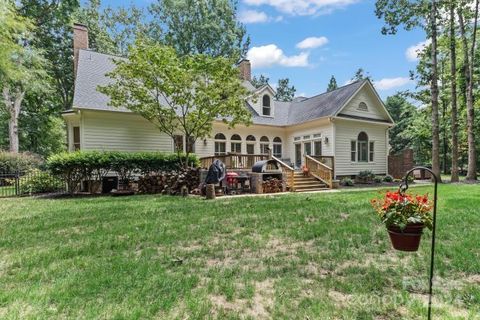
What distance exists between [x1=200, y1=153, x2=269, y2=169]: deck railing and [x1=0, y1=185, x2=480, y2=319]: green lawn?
6.73m

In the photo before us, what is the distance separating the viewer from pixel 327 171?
13.6 meters

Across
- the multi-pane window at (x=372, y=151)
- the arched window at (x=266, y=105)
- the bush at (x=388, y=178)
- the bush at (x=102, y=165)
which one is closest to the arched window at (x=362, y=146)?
the multi-pane window at (x=372, y=151)

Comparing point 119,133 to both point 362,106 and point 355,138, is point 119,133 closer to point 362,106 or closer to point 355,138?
point 355,138

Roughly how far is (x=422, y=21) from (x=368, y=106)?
5.01 m

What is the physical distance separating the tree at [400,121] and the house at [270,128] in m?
14.1

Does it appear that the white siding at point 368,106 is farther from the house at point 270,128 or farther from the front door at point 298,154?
the front door at point 298,154

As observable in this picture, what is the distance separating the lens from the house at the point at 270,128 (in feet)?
43.6

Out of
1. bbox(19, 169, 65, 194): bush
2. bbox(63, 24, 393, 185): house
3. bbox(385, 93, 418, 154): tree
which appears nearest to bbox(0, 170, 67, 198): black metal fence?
bbox(19, 169, 65, 194): bush

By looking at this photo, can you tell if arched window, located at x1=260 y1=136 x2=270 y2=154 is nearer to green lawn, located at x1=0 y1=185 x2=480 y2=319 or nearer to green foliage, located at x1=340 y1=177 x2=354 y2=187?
green foliage, located at x1=340 y1=177 x2=354 y2=187

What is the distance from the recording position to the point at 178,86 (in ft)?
37.8

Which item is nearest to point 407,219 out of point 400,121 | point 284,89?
point 400,121

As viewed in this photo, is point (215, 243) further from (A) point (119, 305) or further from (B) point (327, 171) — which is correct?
(B) point (327, 171)

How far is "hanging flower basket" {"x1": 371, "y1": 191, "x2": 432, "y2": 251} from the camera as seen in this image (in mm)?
2469

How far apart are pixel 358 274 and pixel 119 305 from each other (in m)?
2.46
